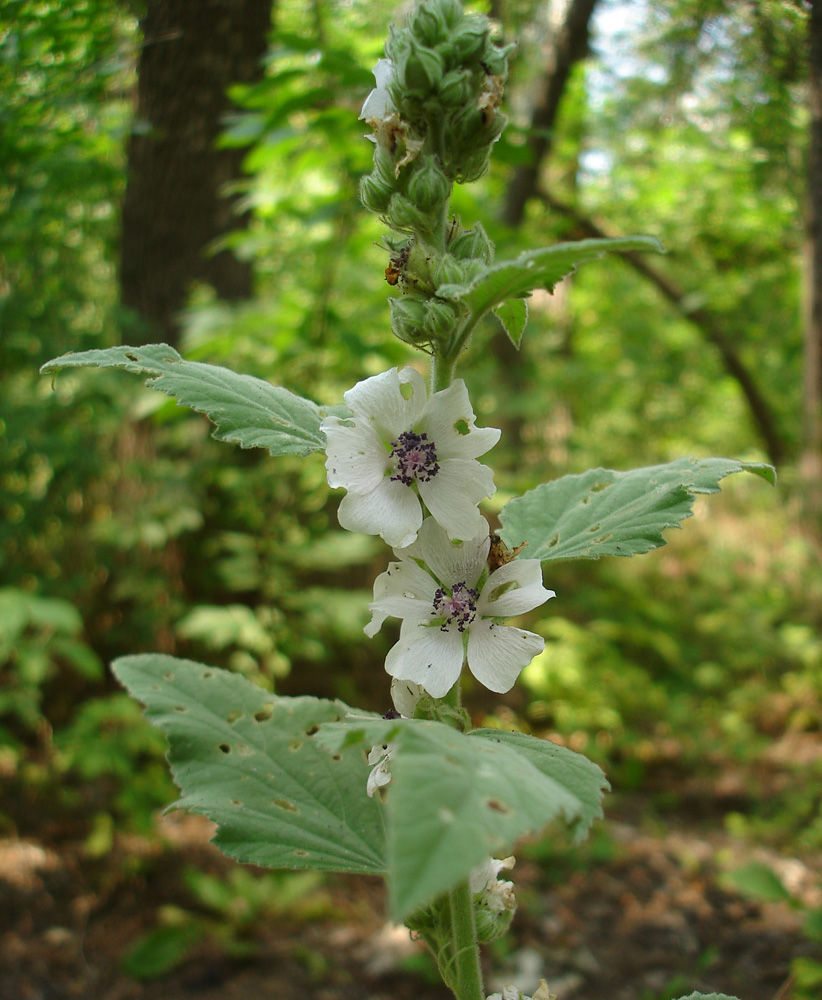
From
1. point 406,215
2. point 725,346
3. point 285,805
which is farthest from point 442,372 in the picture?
point 725,346

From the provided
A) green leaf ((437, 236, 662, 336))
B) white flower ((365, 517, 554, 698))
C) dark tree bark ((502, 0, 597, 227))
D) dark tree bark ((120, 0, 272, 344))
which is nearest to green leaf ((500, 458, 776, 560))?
white flower ((365, 517, 554, 698))

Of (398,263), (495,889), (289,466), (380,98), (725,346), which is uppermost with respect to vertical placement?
(380,98)

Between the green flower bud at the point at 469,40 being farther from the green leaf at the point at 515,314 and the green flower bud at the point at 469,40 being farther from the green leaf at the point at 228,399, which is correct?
the green leaf at the point at 228,399

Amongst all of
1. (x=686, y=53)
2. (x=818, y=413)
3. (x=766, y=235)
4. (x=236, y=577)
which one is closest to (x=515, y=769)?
(x=236, y=577)

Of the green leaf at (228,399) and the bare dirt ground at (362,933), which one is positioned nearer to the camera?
the green leaf at (228,399)

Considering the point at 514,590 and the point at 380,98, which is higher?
the point at 380,98

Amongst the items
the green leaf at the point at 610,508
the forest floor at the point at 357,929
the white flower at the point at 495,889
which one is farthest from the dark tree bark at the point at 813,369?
the white flower at the point at 495,889

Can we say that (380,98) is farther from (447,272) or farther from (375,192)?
(447,272)
